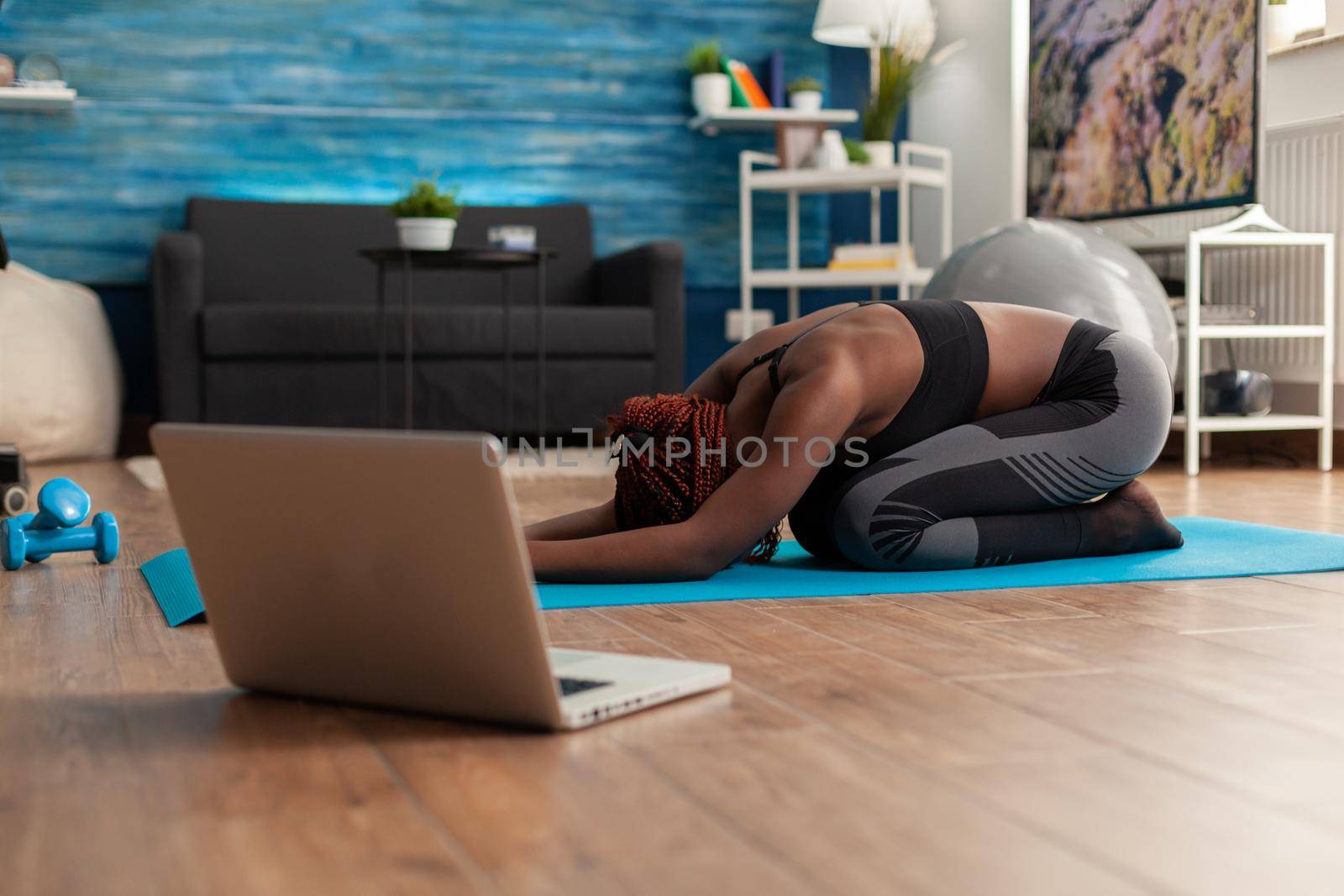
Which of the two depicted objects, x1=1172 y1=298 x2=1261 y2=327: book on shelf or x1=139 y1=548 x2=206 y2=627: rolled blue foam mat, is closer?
x1=139 y1=548 x2=206 y2=627: rolled blue foam mat

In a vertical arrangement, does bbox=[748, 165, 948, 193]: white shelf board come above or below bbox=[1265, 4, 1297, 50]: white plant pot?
below

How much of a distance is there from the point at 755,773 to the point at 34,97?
182 inches

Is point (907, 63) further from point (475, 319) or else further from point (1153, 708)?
point (1153, 708)

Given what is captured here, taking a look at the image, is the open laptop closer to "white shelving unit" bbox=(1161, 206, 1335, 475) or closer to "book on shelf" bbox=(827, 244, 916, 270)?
"white shelving unit" bbox=(1161, 206, 1335, 475)

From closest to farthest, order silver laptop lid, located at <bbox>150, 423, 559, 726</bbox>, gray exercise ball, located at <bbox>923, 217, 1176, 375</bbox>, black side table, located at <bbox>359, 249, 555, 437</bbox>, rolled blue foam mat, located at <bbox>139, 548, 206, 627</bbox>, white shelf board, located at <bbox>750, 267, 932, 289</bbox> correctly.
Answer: silver laptop lid, located at <bbox>150, 423, 559, 726</bbox> → rolled blue foam mat, located at <bbox>139, 548, 206, 627</bbox> → gray exercise ball, located at <bbox>923, 217, 1176, 375</bbox> → black side table, located at <bbox>359, 249, 555, 437</bbox> → white shelf board, located at <bbox>750, 267, 932, 289</bbox>

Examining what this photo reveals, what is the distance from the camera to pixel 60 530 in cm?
221

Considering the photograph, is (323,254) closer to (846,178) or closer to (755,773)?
(846,178)

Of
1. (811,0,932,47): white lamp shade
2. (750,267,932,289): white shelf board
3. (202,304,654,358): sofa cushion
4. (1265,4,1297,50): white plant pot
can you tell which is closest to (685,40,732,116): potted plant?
(811,0,932,47): white lamp shade

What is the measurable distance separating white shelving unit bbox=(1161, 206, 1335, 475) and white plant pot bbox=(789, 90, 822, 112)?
1819mm

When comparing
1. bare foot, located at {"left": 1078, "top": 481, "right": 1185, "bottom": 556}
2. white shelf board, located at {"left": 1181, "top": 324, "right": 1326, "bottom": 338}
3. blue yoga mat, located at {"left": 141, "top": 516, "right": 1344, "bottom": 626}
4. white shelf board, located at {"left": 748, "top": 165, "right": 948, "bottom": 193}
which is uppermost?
white shelf board, located at {"left": 748, "top": 165, "right": 948, "bottom": 193}

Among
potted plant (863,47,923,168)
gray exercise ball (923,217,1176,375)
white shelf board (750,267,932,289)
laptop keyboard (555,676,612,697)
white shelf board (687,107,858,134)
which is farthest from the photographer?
white shelf board (687,107,858,134)

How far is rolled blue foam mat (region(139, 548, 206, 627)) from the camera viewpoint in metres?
1.67

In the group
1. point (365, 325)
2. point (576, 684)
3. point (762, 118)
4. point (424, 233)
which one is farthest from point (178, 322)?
point (576, 684)

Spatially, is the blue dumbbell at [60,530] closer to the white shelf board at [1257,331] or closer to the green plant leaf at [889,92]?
the white shelf board at [1257,331]
